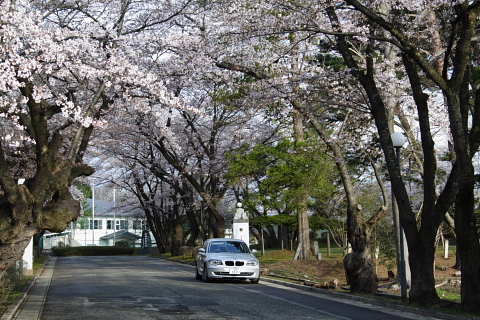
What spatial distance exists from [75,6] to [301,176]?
44.2 feet

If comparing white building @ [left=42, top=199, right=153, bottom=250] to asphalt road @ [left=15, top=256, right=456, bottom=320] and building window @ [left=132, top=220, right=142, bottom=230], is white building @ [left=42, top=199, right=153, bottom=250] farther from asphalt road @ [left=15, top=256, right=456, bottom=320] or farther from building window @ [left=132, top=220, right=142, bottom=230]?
asphalt road @ [left=15, top=256, right=456, bottom=320]

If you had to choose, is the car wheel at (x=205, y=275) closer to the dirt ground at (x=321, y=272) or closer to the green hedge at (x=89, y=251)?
the dirt ground at (x=321, y=272)

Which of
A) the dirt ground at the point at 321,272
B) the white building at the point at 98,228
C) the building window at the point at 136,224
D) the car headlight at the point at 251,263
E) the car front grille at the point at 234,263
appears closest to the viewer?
the car front grille at the point at 234,263

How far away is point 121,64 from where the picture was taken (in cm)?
1798

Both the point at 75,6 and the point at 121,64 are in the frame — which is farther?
the point at 75,6

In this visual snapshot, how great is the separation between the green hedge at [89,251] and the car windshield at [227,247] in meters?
44.7

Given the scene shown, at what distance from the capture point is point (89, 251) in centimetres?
6366

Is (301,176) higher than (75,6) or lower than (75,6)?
lower

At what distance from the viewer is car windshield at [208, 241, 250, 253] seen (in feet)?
68.3

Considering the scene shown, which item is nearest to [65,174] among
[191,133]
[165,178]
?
[191,133]

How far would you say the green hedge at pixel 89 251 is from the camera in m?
62.3

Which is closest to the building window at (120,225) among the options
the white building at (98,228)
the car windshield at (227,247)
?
the white building at (98,228)

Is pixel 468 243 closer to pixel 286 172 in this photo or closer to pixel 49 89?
pixel 49 89

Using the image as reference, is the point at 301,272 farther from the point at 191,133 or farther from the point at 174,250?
the point at 174,250
